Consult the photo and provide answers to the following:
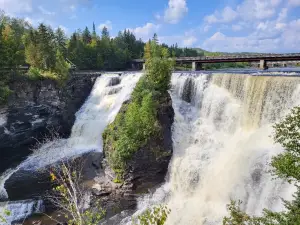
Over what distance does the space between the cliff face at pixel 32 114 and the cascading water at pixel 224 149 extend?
1639 centimetres

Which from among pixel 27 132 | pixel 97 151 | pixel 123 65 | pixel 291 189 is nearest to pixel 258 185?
pixel 291 189

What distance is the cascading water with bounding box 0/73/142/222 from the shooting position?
2881cm

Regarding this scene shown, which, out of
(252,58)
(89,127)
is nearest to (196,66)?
(252,58)

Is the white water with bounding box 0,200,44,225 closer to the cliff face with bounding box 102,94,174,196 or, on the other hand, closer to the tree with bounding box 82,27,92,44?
the cliff face with bounding box 102,94,174,196

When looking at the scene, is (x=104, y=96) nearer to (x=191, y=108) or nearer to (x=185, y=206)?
(x=191, y=108)

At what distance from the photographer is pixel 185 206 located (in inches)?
808

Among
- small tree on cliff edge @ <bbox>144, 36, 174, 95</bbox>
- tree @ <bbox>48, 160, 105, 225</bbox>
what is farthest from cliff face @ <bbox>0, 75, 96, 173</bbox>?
small tree on cliff edge @ <bbox>144, 36, 174, 95</bbox>

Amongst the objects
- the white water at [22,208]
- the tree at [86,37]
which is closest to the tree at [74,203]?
the white water at [22,208]

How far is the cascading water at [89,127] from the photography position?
94.5ft

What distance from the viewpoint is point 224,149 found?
24.7 m

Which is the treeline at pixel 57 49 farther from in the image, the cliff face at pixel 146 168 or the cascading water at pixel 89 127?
the cliff face at pixel 146 168

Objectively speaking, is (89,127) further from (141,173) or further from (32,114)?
(141,173)

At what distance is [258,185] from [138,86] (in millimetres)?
15748

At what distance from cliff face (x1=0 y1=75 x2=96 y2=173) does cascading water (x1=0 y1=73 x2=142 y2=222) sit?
135 cm
